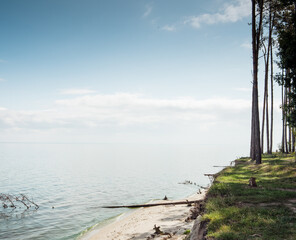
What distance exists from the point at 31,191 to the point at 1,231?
674 inches

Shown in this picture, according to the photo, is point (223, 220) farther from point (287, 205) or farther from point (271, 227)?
point (287, 205)

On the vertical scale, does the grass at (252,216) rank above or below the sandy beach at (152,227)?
above

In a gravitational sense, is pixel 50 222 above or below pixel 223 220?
below

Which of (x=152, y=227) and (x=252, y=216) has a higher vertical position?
(x=252, y=216)

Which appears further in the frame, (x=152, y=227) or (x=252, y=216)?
(x=152, y=227)

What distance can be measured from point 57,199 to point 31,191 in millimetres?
7035

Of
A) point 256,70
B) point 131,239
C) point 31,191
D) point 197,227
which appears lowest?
point 31,191

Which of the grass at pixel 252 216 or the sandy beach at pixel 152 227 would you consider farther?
the sandy beach at pixel 152 227

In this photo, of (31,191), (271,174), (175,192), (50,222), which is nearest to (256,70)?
(271,174)

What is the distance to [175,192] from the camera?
31938 mm

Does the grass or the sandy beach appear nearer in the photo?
the grass

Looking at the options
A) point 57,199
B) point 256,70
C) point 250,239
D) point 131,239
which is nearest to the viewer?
point 250,239

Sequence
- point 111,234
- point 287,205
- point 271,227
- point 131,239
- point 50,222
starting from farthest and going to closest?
1. point 50,222
2. point 111,234
3. point 131,239
4. point 287,205
5. point 271,227

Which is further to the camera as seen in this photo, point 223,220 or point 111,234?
point 111,234
